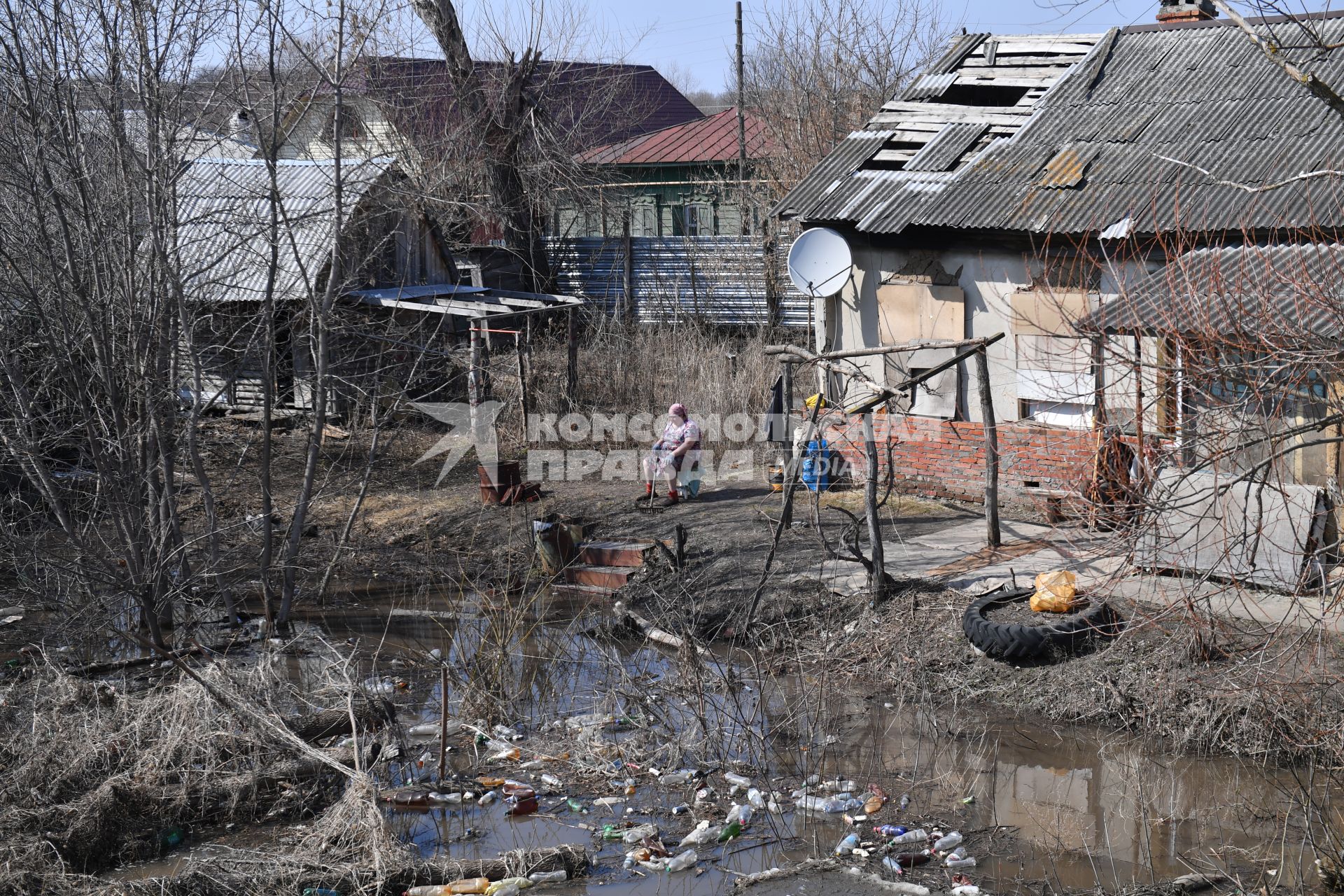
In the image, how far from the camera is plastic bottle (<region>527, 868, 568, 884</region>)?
5.90 metres

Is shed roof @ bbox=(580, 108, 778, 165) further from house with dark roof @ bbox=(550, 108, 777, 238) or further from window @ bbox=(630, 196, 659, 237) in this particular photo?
window @ bbox=(630, 196, 659, 237)

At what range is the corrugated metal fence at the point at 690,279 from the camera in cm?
2384

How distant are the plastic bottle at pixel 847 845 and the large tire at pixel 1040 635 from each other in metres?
2.47

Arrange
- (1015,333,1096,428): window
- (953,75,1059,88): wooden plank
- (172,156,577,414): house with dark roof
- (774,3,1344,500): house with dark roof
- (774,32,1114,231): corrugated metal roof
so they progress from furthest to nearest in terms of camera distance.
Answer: (953,75,1059,88): wooden plank < (172,156,577,414): house with dark roof < (774,32,1114,231): corrugated metal roof < (1015,333,1096,428): window < (774,3,1344,500): house with dark roof

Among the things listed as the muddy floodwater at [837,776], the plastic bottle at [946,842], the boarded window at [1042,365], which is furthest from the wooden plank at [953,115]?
the plastic bottle at [946,842]

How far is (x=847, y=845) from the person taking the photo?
6258 mm

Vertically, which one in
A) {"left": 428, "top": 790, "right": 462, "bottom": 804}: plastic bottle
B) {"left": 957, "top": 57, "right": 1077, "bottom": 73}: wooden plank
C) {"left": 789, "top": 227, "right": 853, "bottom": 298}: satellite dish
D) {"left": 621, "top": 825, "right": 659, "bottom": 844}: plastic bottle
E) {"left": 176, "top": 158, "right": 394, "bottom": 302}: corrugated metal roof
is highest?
{"left": 957, "top": 57, "right": 1077, "bottom": 73}: wooden plank

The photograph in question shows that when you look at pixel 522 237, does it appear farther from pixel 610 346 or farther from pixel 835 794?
pixel 835 794

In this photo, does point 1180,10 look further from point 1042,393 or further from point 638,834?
point 638,834

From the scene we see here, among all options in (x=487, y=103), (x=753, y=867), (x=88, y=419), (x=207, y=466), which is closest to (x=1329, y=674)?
(x=753, y=867)

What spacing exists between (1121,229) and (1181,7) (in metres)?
5.94

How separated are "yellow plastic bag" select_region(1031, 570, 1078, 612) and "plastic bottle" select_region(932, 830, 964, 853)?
2620 millimetres

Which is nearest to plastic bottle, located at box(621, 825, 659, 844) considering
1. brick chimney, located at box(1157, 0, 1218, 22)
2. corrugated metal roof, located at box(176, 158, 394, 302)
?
corrugated metal roof, located at box(176, 158, 394, 302)

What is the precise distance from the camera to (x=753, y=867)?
20.2ft
